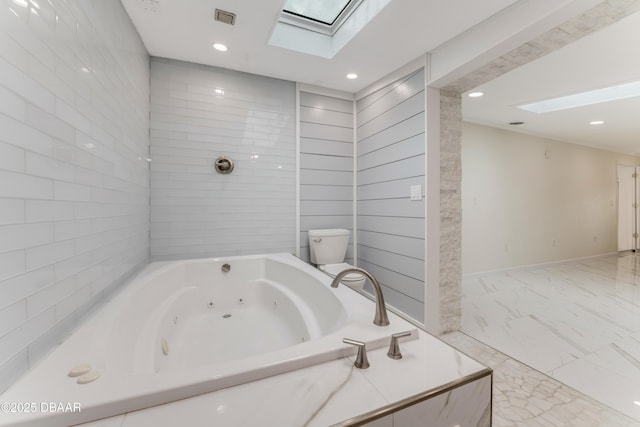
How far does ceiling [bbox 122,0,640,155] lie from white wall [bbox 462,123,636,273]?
3.14 feet

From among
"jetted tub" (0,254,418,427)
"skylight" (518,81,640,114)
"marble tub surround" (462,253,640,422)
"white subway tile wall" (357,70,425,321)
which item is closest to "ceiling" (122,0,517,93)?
"white subway tile wall" (357,70,425,321)

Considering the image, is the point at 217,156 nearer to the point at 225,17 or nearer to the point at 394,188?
the point at 225,17

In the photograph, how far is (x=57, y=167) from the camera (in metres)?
0.97

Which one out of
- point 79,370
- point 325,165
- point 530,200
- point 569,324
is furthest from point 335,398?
point 530,200

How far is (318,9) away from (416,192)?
1646 mm

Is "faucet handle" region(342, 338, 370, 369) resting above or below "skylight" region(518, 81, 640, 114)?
below

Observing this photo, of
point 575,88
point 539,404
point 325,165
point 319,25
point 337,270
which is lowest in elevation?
point 539,404

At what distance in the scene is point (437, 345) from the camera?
39.0 inches

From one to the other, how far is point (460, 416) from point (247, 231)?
7.18ft

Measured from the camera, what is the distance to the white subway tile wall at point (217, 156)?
229 cm

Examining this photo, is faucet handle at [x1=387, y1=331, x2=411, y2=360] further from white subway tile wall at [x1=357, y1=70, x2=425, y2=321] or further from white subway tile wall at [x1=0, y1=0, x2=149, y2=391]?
white subway tile wall at [x1=357, y1=70, x2=425, y2=321]

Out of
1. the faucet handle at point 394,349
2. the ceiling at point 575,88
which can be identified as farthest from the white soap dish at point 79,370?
the ceiling at point 575,88

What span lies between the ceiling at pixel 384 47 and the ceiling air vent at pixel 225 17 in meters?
0.03

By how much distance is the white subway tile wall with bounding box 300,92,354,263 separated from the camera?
2.77 metres
